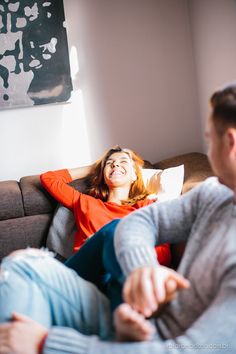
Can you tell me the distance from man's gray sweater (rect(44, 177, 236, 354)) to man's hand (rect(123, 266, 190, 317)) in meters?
0.07

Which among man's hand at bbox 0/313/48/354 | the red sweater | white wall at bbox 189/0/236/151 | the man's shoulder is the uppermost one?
white wall at bbox 189/0/236/151

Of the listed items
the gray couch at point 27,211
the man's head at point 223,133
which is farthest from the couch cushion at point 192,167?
the man's head at point 223,133

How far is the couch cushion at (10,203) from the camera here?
2.21 metres

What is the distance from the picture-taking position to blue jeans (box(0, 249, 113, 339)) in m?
0.81

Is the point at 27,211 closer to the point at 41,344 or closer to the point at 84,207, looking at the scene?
the point at 84,207

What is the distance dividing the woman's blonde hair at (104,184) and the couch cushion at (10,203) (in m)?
0.43

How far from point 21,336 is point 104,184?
1.59 meters

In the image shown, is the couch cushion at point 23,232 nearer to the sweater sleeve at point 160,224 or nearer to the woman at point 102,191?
the woman at point 102,191

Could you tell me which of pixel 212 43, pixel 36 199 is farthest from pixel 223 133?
pixel 212 43

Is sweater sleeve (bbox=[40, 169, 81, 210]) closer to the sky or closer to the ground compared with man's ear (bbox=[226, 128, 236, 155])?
closer to the ground

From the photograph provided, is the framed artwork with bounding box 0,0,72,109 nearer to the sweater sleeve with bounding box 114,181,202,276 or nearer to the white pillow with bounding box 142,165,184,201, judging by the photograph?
the white pillow with bounding box 142,165,184,201

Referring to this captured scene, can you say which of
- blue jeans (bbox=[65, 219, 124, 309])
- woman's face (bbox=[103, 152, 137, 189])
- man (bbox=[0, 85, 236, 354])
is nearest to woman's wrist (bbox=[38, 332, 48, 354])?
man (bbox=[0, 85, 236, 354])

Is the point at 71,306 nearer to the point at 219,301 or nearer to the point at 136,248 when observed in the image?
the point at 136,248

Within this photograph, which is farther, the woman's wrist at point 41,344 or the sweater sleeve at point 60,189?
the sweater sleeve at point 60,189
